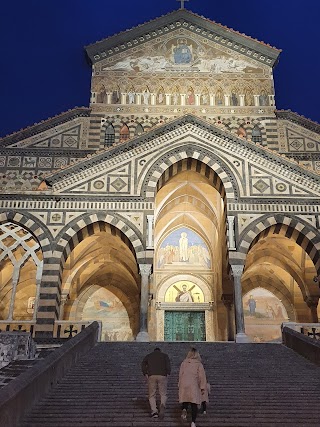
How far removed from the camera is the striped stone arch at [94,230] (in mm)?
20375

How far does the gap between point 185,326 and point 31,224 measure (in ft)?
33.8

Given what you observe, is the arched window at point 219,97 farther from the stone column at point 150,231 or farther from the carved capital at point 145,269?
the carved capital at point 145,269

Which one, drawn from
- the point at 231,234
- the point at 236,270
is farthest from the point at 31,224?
the point at 236,270

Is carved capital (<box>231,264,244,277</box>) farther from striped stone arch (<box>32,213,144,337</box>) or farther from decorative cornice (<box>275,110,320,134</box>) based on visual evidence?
decorative cornice (<box>275,110,320,134</box>)

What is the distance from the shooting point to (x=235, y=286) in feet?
65.4

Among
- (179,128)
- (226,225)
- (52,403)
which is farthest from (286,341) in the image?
(179,128)

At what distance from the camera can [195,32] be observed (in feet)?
105

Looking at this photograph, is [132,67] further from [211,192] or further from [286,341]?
[286,341]

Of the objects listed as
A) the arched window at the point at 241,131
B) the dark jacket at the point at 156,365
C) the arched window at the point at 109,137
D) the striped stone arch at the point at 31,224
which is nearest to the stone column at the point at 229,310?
the striped stone arch at the point at 31,224

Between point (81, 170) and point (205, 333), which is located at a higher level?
point (81, 170)

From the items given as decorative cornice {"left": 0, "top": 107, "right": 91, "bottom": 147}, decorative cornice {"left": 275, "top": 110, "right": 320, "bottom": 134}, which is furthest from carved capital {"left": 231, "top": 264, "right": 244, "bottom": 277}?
decorative cornice {"left": 0, "top": 107, "right": 91, "bottom": 147}

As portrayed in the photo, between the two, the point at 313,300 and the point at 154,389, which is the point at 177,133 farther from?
the point at 154,389

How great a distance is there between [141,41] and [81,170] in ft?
45.0

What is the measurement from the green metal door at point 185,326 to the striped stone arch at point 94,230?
7.00 metres
